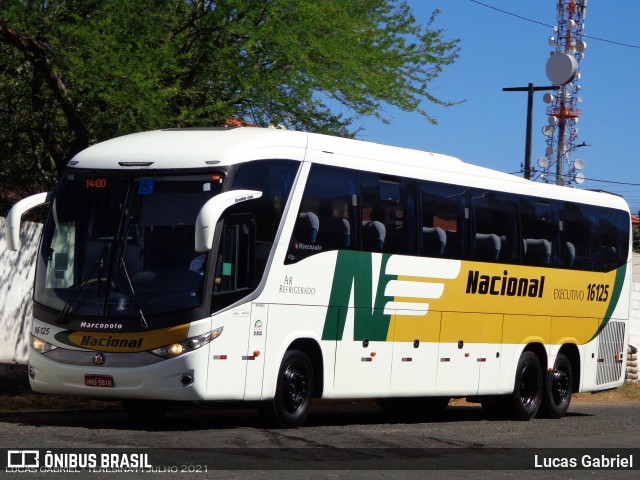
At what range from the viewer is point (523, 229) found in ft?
67.9

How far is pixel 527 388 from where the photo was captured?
21172 millimetres

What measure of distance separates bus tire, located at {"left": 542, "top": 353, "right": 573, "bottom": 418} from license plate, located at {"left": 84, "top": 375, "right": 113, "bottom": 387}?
9164 millimetres

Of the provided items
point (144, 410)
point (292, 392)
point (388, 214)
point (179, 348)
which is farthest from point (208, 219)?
point (388, 214)

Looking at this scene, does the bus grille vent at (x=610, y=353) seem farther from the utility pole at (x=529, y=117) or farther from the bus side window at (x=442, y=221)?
the utility pole at (x=529, y=117)

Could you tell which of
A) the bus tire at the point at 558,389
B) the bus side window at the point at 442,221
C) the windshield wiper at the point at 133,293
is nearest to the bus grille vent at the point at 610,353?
the bus tire at the point at 558,389

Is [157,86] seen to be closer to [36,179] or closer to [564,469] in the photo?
[36,179]

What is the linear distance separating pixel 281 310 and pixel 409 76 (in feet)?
31.9

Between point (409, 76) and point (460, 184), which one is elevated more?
point (409, 76)

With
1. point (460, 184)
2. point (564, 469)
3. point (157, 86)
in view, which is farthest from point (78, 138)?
point (564, 469)

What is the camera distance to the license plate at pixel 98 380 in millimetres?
14430

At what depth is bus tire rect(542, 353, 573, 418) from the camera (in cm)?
2144

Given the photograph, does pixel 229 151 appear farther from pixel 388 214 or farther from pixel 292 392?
pixel 388 214

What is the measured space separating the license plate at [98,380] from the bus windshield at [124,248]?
683mm

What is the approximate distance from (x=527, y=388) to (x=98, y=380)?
29.1 ft
